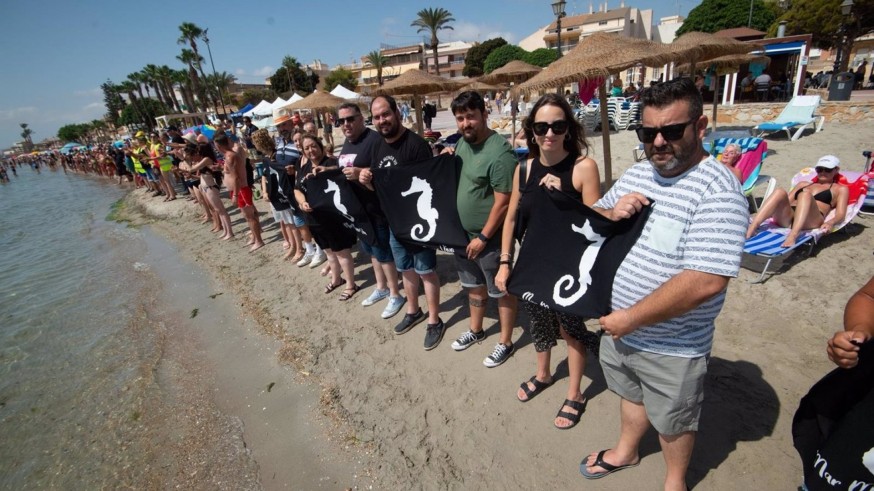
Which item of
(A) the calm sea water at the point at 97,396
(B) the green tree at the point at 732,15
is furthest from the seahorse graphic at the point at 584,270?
(B) the green tree at the point at 732,15

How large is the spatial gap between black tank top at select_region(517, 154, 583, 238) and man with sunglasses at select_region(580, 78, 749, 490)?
0.98 feet

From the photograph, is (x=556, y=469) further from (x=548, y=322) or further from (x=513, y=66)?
(x=513, y=66)

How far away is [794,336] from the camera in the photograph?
11.5 feet

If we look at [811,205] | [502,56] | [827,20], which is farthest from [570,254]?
[502,56]

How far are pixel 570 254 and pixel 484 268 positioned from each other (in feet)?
3.69

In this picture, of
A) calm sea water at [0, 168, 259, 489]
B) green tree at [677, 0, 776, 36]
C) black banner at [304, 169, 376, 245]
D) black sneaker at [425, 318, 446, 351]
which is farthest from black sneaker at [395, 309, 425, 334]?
green tree at [677, 0, 776, 36]

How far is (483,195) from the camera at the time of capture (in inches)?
119

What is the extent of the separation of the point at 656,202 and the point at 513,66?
43.2ft

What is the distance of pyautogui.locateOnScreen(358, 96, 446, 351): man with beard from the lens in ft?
11.3

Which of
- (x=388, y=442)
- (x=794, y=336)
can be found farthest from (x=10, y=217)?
(x=794, y=336)

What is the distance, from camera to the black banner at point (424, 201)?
3.24 m

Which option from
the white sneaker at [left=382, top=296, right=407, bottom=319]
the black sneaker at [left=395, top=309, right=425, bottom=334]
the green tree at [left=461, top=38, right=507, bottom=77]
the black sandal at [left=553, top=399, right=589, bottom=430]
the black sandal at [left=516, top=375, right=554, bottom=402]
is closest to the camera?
the black sandal at [left=553, top=399, right=589, bottom=430]

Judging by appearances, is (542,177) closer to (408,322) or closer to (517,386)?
(517,386)

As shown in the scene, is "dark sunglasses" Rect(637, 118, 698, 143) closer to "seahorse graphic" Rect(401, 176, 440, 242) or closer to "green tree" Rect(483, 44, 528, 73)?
"seahorse graphic" Rect(401, 176, 440, 242)
